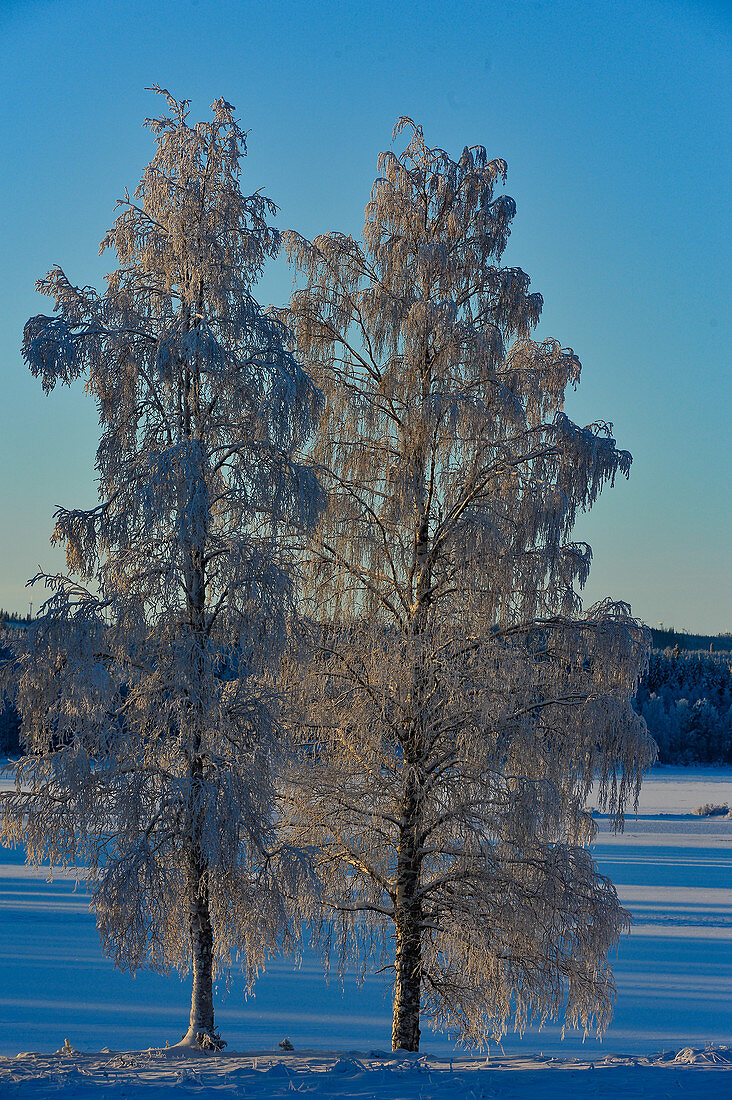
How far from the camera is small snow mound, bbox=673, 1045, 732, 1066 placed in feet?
21.8

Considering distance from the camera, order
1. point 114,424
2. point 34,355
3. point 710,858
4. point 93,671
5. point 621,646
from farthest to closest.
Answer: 1. point 710,858
2. point 621,646
3. point 114,424
4. point 34,355
5. point 93,671

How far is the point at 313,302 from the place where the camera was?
1064cm

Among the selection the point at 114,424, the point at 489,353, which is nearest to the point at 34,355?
the point at 114,424

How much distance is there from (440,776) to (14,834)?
14.0ft

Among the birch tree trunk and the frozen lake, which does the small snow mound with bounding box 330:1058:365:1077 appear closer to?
the birch tree trunk

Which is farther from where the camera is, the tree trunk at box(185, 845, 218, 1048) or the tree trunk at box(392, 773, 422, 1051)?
the tree trunk at box(392, 773, 422, 1051)

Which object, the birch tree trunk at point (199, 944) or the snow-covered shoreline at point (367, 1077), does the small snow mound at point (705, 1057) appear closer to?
the snow-covered shoreline at point (367, 1077)

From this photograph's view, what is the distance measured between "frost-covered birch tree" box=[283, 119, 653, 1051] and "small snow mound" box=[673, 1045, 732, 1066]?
6.33 feet

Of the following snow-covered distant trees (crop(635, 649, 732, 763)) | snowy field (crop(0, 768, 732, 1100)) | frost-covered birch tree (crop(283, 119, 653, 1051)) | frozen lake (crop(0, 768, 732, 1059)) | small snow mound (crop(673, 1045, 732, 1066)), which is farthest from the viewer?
snow-covered distant trees (crop(635, 649, 732, 763))

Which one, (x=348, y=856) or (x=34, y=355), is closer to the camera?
(x=34, y=355)

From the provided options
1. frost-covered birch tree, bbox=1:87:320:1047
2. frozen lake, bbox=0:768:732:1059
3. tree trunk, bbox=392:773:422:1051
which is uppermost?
frost-covered birch tree, bbox=1:87:320:1047

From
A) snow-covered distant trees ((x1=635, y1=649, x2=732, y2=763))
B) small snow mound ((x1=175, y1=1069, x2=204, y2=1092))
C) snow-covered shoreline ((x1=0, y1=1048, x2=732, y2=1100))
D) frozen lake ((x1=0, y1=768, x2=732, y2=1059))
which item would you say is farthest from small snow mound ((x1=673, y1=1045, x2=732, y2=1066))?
snow-covered distant trees ((x1=635, y1=649, x2=732, y2=763))

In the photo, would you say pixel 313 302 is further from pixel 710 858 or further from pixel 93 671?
pixel 710 858

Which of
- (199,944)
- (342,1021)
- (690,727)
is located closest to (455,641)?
(199,944)
